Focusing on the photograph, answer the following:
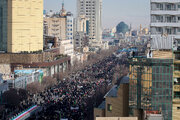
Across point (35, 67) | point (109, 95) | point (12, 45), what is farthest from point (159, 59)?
point (12, 45)

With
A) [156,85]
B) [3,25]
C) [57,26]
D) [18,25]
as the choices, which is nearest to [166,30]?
[156,85]

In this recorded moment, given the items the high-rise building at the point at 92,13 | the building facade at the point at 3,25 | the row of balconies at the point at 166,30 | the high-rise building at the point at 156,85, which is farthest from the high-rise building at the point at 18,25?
the high-rise building at the point at 92,13

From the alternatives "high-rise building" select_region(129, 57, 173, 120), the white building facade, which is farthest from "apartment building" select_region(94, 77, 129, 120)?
the white building facade

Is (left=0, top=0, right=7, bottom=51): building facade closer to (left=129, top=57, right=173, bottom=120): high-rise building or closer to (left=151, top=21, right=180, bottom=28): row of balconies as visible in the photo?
(left=151, top=21, right=180, bottom=28): row of balconies

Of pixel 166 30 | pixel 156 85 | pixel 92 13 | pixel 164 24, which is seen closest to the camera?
pixel 156 85

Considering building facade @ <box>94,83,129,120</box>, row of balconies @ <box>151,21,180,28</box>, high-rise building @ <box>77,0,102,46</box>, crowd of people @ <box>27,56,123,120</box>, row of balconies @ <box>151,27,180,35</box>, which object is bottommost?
crowd of people @ <box>27,56,123,120</box>

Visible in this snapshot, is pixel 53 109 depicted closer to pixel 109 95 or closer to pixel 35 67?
pixel 109 95

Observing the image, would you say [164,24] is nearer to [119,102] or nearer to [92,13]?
[119,102]
